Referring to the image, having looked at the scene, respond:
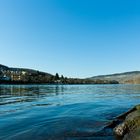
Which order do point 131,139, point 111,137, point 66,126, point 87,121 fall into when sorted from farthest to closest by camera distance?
point 87,121 → point 66,126 → point 111,137 → point 131,139

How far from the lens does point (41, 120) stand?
67.2 feet

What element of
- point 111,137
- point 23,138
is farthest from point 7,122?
point 111,137

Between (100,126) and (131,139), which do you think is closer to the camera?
(131,139)

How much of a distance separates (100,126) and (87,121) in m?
2.07

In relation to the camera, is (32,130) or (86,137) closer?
(86,137)

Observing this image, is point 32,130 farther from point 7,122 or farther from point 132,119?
point 132,119

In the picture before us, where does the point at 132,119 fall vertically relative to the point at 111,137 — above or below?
above

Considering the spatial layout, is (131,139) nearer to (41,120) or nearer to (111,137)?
(111,137)

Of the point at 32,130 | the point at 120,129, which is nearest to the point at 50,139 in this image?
the point at 32,130

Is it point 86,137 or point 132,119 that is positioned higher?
point 132,119

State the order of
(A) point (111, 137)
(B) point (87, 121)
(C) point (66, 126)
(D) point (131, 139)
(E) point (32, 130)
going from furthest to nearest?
(B) point (87, 121)
(C) point (66, 126)
(E) point (32, 130)
(A) point (111, 137)
(D) point (131, 139)

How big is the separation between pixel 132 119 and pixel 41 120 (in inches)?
321

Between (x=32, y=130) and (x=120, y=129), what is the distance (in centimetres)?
571

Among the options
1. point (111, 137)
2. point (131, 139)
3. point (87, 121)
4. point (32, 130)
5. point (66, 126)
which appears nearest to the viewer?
point (131, 139)
